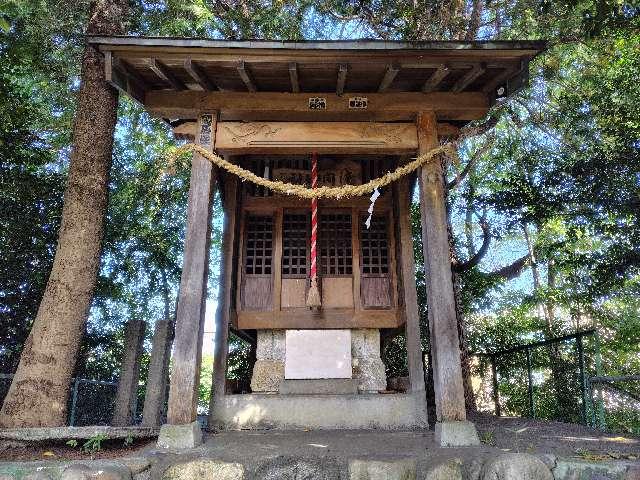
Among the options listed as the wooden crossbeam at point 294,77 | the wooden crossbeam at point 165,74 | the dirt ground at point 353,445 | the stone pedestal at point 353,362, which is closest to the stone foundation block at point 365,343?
the stone pedestal at point 353,362

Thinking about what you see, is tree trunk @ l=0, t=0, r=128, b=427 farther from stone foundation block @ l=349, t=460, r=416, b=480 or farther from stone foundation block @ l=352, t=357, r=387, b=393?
stone foundation block @ l=352, t=357, r=387, b=393

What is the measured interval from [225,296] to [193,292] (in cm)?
183

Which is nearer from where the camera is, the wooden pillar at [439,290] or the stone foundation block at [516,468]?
the stone foundation block at [516,468]

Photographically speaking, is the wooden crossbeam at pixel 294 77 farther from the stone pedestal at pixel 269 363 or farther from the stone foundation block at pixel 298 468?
the stone foundation block at pixel 298 468

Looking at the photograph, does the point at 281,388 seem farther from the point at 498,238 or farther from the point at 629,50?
the point at 629,50

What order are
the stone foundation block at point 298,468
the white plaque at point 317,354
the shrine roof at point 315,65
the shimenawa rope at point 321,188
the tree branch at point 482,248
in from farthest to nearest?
the tree branch at point 482,248 < the white plaque at point 317,354 < the shimenawa rope at point 321,188 < the shrine roof at point 315,65 < the stone foundation block at point 298,468

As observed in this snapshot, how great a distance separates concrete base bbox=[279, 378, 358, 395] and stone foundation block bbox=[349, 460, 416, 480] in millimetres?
2522

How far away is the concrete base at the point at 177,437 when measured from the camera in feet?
16.2

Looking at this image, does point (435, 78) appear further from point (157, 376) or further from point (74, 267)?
point (157, 376)

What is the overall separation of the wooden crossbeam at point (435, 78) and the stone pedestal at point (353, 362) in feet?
12.4

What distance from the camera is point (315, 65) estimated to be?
5.80m

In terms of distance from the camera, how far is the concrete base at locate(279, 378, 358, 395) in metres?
7.00

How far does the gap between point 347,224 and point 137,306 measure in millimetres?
9713

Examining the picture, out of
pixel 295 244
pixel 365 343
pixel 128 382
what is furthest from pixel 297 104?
pixel 128 382
